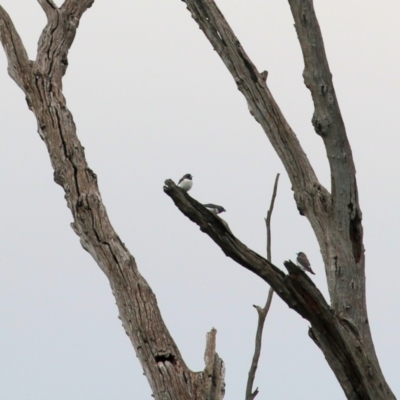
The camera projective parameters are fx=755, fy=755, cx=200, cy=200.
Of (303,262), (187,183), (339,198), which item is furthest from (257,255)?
(303,262)

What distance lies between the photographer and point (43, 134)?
6180 mm

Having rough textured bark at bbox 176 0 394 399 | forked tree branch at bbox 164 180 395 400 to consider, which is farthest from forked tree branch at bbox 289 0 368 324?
forked tree branch at bbox 164 180 395 400

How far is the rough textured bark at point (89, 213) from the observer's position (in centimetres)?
495

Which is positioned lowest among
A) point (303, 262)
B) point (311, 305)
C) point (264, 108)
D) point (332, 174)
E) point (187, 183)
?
point (311, 305)

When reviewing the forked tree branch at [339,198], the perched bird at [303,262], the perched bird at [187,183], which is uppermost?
the perched bird at [303,262]

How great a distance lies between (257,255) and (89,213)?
236 cm

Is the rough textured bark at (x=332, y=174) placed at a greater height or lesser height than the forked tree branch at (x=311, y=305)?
greater

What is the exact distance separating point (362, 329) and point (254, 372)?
1436 mm

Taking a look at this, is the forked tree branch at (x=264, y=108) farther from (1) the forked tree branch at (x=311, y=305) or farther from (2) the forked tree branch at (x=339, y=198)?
(1) the forked tree branch at (x=311, y=305)

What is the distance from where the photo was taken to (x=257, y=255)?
11.4ft

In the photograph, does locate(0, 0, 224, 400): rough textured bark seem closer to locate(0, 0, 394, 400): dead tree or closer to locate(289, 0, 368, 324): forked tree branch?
locate(0, 0, 394, 400): dead tree

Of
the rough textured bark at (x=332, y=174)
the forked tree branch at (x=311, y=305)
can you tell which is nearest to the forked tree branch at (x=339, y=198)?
the rough textured bark at (x=332, y=174)

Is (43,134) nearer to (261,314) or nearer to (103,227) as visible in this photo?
(103,227)

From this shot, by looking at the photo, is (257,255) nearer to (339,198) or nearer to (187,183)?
(339,198)
